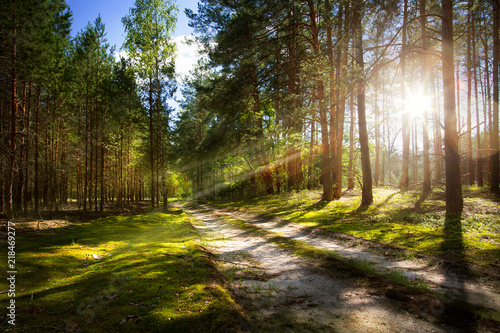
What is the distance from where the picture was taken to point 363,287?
13.9ft

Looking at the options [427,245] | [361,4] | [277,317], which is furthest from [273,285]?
[361,4]

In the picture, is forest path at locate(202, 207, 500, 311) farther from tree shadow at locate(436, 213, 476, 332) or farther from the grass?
the grass

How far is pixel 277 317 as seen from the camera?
336 cm

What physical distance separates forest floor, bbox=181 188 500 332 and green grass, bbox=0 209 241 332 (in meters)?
0.64

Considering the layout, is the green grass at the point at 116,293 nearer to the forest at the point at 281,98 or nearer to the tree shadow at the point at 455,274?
the forest at the point at 281,98

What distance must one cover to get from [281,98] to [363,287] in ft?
53.1

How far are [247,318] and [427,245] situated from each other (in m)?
5.74

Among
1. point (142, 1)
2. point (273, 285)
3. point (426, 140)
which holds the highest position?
point (142, 1)

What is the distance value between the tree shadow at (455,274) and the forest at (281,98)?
0.39 feet

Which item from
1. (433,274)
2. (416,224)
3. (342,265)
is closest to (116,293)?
(342,265)

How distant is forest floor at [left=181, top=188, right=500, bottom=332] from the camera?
3154mm

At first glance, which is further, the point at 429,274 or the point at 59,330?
the point at 429,274

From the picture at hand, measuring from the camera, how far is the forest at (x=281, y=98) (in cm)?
945

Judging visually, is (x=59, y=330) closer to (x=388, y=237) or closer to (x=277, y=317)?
(x=277, y=317)
